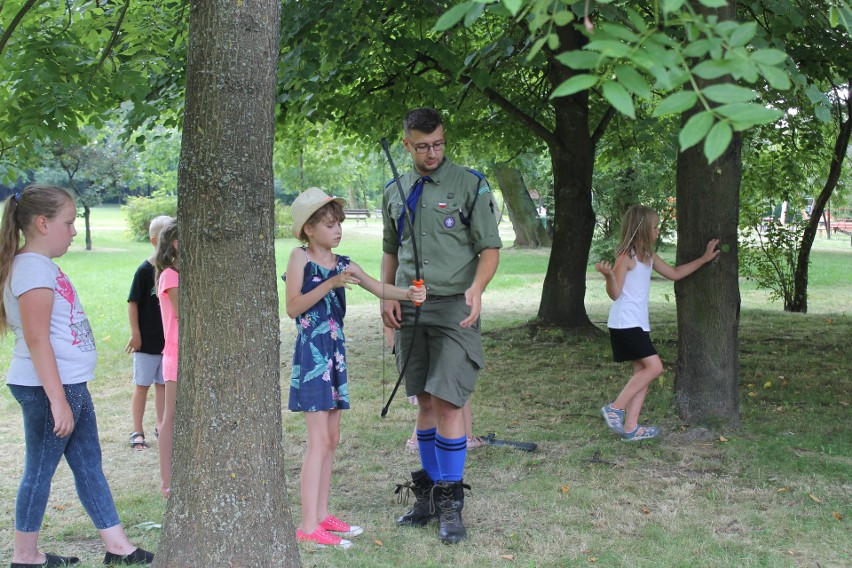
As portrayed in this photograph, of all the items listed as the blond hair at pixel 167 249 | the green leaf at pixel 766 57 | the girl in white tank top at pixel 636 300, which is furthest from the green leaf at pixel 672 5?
the girl in white tank top at pixel 636 300

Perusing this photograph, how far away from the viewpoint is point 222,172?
3346 mm

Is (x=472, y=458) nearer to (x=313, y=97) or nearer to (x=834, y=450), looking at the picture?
(x=834, y=450)

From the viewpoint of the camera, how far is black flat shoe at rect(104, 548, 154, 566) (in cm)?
405

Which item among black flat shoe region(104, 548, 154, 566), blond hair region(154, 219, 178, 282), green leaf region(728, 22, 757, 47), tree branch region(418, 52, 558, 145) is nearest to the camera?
green leaf region(728, 22, 757, 47)

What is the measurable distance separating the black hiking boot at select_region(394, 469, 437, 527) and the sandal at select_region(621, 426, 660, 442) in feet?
5.91

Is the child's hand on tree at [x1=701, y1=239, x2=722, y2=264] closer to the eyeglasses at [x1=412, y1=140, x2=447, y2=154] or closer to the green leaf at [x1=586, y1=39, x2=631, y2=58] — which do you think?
the eyeglasses at [x1=412, y1=140, x2=447, y2=154]

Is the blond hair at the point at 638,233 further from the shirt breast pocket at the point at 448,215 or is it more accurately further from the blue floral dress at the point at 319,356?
the blue floral dress at the point at 319,356

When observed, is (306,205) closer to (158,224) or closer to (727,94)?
(158,224)

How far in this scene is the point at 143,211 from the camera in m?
40.4

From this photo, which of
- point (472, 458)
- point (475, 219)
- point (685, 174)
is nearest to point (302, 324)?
point (475, 219)

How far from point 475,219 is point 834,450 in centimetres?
296

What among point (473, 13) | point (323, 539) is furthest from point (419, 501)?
point (473, 13)

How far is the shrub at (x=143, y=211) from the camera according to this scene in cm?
4025

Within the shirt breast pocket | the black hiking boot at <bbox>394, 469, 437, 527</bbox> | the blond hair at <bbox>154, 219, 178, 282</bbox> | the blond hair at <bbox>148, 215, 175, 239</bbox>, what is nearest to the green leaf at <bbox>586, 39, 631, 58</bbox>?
the shirt breast pocket
